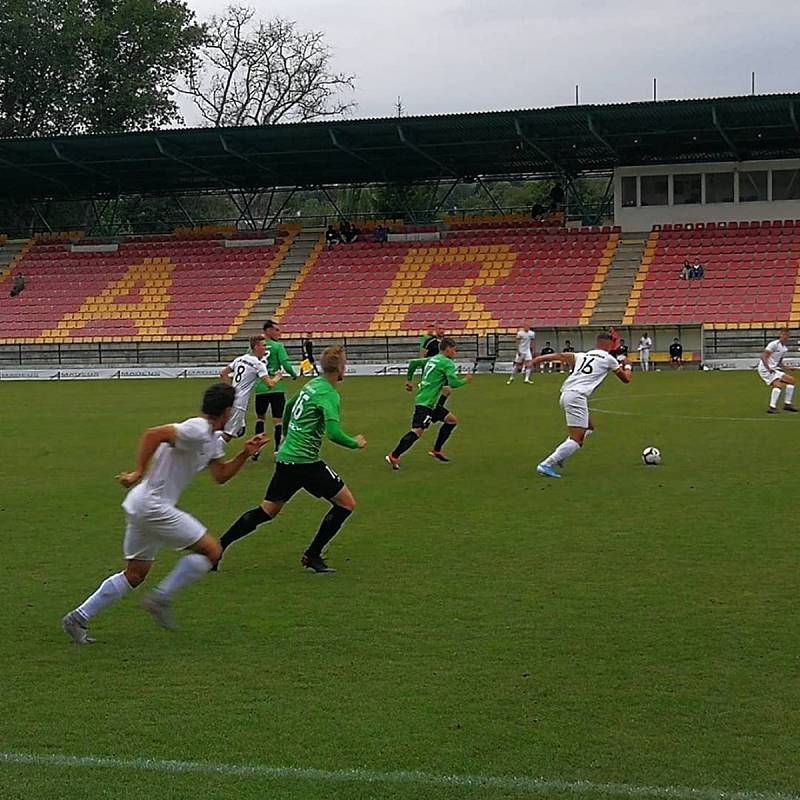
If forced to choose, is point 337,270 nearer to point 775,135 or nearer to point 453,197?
point 775,135

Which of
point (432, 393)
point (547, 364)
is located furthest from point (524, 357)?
point (432, 393)

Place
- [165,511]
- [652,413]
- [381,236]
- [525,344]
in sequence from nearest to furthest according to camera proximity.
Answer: [165,511] → [652,413] → [525,344] → [381,236]

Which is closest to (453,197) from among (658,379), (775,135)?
(775,135)

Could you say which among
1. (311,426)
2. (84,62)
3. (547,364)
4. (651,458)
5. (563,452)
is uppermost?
(84,62)

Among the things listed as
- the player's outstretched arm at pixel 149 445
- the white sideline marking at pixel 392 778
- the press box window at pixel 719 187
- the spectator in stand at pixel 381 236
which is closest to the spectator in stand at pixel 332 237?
the spectator in stand at pixel 381 236

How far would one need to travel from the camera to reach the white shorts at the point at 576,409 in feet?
50.8

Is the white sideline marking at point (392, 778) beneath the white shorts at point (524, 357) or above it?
beneath

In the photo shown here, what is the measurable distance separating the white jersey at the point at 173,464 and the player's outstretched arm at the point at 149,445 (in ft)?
0.18

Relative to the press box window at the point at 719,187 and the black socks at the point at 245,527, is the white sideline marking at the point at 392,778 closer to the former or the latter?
the black socks at the point at 245,527

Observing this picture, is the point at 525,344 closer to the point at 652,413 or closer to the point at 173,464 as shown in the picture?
the point at 652,413

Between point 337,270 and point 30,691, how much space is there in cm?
4448

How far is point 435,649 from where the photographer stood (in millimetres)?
7605

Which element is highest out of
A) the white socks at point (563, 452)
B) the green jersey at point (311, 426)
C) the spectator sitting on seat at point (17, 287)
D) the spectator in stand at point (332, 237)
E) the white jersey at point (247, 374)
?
the spectator in stand at point (332, 237)

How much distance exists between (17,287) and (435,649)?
48.4 meters
